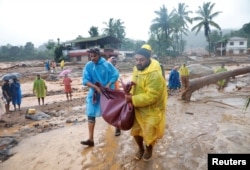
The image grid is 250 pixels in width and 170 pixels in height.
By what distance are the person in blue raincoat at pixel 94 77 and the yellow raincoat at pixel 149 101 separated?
104 cm

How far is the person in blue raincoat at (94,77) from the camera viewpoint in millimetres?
4395

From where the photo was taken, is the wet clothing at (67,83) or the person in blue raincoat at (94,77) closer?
the person in blue raincoat at (94,77)

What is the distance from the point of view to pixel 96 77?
176 inches

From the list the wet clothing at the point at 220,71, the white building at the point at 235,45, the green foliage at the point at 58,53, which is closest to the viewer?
the wet clothing at the point at 220,71

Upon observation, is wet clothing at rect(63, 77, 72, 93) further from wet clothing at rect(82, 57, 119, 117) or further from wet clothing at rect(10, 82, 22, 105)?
wet clothing at rect(82, 57, 119, 117)

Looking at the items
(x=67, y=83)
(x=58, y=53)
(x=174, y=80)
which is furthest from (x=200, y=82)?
(x=58, y=53)

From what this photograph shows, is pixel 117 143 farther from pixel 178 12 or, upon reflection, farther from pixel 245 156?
pixel 178 12

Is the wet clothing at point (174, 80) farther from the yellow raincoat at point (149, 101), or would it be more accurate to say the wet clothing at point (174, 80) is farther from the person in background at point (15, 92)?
the yellow raincoat at point (149, 101)

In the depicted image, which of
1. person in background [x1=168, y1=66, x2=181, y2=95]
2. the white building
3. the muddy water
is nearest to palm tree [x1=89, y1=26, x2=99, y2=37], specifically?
the white building

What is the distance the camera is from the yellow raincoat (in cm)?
326

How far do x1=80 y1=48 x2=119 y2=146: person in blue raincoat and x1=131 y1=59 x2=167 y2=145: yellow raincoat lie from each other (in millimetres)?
1044

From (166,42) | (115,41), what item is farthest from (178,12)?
(115,41)

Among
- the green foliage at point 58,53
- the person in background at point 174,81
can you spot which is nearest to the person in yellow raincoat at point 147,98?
the person in background at point 174,81

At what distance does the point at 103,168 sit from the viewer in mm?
3695
